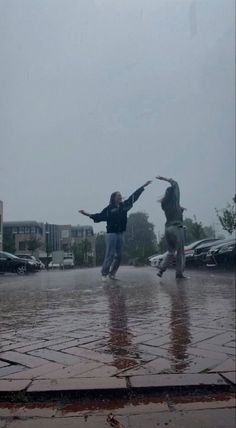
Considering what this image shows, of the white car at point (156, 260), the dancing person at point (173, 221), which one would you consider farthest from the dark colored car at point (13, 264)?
the white car at point (156, 260)

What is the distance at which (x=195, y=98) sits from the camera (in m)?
2.52

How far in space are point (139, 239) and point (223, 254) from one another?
0.99 meters

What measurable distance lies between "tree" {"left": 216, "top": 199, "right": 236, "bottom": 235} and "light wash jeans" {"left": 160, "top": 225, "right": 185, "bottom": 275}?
34 centimetres

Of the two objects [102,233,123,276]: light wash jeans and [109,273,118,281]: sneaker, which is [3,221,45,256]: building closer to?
[102,233,123,276]: light wash jeans

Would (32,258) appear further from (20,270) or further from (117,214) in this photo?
(117,214)

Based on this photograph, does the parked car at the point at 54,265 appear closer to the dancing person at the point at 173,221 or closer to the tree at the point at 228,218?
the dancing person at the point at 173,221

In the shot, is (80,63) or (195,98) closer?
(80,63)

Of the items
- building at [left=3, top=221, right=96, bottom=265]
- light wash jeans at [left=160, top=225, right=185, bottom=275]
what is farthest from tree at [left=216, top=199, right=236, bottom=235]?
building at [left=3, top=221, right=96, bottom=265]

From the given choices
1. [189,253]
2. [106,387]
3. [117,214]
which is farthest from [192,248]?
[106,387]

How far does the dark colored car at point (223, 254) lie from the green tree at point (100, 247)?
0.92 metres

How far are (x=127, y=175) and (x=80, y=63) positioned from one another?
58 cm

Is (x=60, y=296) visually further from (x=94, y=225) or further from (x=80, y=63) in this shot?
(x=80, y=63)

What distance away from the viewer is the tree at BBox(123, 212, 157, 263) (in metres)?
2.46

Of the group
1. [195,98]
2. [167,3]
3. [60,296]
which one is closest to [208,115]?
[195,98]
